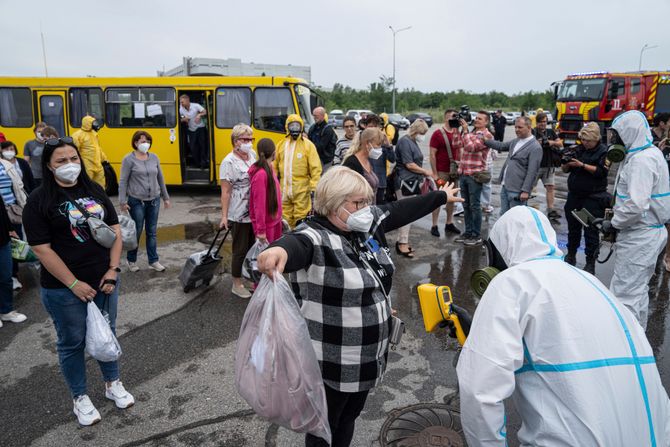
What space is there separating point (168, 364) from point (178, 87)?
8.36 meters

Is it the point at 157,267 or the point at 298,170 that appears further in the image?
the point at 157,267

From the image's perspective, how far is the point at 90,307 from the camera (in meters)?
3.02

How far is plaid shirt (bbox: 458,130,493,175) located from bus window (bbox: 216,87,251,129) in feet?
18.2

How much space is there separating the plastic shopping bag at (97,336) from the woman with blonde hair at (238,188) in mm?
2104

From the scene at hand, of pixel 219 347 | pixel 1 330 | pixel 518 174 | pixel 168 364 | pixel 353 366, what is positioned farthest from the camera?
pixel 518 174

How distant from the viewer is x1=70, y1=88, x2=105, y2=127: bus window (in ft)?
35.7

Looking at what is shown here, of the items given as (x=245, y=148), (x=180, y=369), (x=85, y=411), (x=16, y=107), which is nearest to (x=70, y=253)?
(x=85, y=411)

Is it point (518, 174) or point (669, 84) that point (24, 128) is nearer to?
point (518, 174)

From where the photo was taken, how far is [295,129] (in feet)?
17.9

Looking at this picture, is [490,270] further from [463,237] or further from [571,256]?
[463,237]

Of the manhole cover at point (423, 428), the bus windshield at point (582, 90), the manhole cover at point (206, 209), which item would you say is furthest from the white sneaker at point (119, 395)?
the bus windshield at point (582, 90)

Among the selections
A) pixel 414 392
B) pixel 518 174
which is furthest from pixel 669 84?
pixel 414 392

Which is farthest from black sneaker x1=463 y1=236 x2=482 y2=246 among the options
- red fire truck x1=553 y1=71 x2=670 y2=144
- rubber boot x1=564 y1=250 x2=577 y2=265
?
red fire truck x1=553 y1=71 x2=670 y2=144

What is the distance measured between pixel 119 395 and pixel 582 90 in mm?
20789
